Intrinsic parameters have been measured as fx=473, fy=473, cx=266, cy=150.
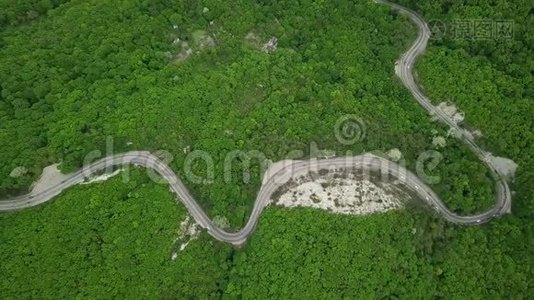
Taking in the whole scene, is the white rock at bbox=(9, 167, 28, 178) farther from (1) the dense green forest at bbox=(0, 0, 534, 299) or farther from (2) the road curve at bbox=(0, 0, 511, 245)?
(2) the road curve at bbox=(0, 0, 511, 245)

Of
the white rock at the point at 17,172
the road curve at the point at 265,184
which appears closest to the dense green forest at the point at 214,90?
the white rock at the point at 17,172

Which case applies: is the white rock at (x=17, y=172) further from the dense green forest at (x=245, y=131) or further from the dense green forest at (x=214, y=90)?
the dense green forest at (x=245, y=131)

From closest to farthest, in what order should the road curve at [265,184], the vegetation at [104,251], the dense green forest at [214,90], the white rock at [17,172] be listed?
the vegetation at [104,251] < the white rock at [17,172] < the road curve at [265,184] < the dense green forest at [214,90]

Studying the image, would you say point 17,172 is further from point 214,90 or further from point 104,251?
point 214,90

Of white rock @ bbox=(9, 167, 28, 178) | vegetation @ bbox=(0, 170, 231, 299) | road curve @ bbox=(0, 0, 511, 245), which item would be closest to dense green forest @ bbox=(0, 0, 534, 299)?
vegetation @ bbox=(0, 170, 231, 299)

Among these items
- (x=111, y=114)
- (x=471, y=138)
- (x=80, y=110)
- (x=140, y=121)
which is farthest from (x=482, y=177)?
(x=80, y=110)

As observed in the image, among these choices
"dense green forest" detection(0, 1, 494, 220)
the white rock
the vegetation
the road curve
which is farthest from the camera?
"dense green forest" detection(0, 1, 494, 220)

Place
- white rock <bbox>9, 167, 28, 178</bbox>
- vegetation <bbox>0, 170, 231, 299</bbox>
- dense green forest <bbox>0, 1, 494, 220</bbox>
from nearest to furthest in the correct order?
vegetation <bbox>0, 170, 231, 299</bbox> → white rock <bbox>9, 167, 28, 178</bbox> → dense green forest <bbox>0, 1, 494, 220</bbox>

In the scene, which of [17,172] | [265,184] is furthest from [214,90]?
[17,172]
